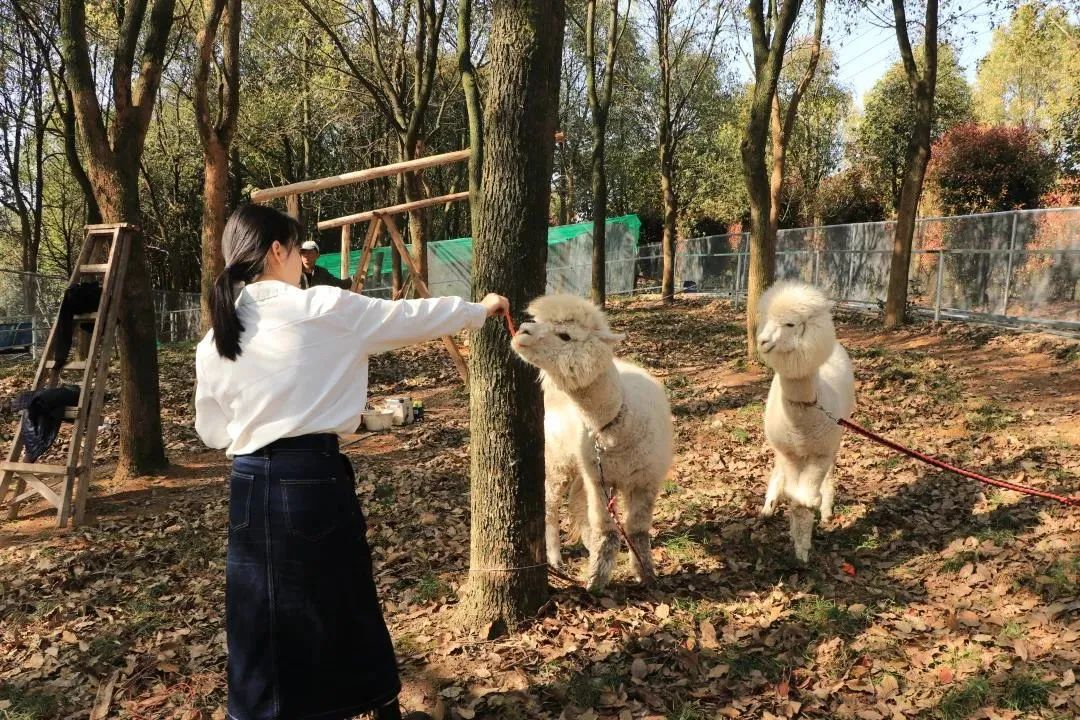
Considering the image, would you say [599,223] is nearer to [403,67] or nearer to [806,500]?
[403,67]

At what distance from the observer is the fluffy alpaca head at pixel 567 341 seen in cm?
367

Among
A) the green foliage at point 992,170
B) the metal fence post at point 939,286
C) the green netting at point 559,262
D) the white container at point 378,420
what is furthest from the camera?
the green netting at point 559,262

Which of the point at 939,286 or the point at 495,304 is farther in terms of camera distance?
the point at 939,286

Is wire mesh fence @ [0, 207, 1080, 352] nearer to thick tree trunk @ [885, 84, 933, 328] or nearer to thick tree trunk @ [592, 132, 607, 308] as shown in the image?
thick tree trunk @ [885, 84, 933, 328]

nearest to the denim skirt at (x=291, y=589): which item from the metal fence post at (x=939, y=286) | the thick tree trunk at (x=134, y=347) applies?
the thick tree trunk at (x=134, y=347)

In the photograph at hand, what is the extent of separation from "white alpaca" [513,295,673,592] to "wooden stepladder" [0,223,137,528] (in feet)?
13.7

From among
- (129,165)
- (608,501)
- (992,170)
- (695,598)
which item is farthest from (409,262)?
(992,170)

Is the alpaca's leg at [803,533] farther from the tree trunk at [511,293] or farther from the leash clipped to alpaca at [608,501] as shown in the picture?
the tree trunk at [511,293]

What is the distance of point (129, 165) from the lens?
23.4 feet

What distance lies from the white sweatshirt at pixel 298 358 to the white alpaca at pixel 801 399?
2.98 meters

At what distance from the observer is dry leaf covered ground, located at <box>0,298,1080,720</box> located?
3.40 metres

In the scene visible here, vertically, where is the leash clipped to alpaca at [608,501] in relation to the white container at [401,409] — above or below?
above

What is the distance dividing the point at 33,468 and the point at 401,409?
4.07m

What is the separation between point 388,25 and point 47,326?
1114 cm
